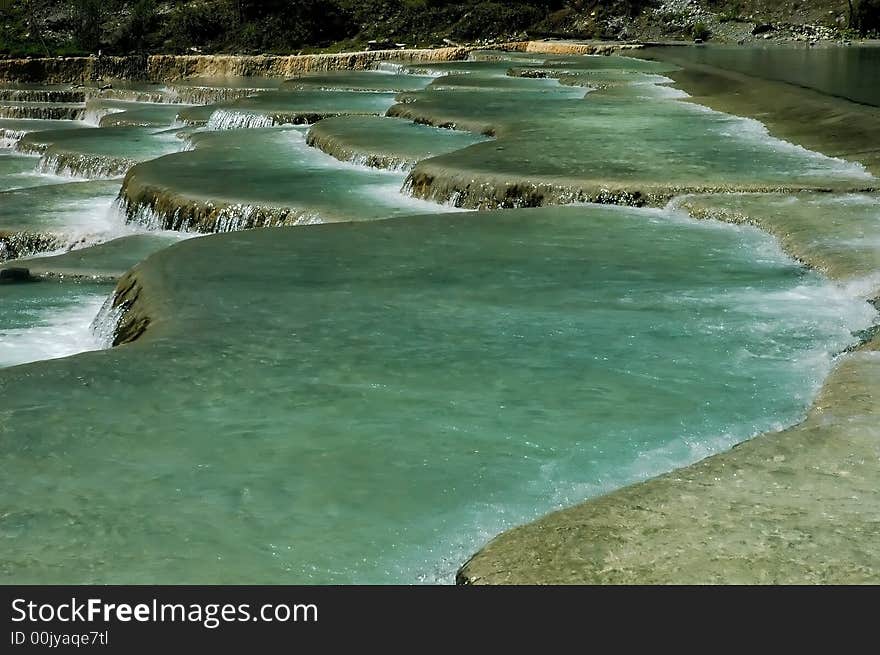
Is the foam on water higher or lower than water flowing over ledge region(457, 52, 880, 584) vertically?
lower

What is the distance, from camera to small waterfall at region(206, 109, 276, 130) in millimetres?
26094

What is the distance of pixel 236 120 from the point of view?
87.4 ft

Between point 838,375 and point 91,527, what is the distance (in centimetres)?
451

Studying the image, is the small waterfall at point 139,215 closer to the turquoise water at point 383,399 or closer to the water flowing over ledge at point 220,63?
the turquoise water at point 383,399

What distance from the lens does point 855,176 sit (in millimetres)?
14578

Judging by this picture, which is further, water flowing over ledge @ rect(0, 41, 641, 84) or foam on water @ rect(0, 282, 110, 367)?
water flowing over ledge @ rect(0, 41, 641, 84)

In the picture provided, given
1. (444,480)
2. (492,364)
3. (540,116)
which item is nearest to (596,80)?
(540,116)

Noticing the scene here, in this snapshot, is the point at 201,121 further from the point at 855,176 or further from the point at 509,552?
the point at 509,552

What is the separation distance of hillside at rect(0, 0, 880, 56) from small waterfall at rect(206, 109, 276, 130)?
34.2 m

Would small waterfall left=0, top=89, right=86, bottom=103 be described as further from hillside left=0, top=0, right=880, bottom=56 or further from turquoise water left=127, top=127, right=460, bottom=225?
turquoise water left=127, top=127, right=460, bottom=225

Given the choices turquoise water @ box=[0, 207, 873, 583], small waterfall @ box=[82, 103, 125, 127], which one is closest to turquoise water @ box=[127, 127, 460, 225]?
turquoise water @ box=[0, 207, 873, 583]

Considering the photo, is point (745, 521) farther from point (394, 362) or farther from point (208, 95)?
point (208, 95)

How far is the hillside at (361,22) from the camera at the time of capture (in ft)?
205
